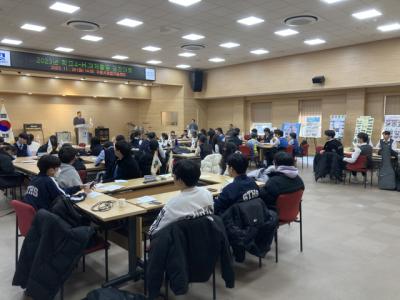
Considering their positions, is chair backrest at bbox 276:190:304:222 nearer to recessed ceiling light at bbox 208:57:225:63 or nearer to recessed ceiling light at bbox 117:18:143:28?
recessed ceiling light at bbox 117:18:143:28

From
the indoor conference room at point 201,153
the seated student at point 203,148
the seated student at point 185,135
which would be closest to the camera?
the indoor conference room at point 201,153

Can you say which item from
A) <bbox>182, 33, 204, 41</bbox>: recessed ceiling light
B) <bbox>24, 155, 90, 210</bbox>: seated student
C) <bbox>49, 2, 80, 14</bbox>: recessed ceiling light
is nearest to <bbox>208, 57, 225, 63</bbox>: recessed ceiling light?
<bbox>182, 33, 204, 41</bbox>: recessed ceiling light

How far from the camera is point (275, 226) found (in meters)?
2.98

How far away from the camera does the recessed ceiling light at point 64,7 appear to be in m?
6.43

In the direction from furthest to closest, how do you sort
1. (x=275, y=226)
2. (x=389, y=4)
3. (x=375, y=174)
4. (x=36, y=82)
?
(x=36, y=82), (x=375, y=174), (x=389, y=4), (x=275, y=226)

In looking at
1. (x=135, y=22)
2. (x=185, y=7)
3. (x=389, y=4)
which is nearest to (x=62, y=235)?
(x=185, y=7)

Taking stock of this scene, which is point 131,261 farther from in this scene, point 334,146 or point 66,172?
point 334,146

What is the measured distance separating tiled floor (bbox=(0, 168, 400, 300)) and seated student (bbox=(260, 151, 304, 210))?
28.0 inches

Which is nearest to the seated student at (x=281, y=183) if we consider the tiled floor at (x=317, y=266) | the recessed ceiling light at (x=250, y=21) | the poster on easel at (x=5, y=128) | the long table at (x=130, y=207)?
the long table at (x=130, y=207)

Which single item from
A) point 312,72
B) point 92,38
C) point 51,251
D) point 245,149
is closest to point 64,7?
point 92,38

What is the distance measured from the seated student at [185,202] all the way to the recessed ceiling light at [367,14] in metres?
6.56

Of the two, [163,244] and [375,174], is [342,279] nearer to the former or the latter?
[163,244]

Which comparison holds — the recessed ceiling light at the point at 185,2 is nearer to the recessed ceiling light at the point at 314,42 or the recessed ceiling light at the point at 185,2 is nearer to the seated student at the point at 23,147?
the seated student at the point at 23,147

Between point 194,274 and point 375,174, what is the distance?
7.93 m
